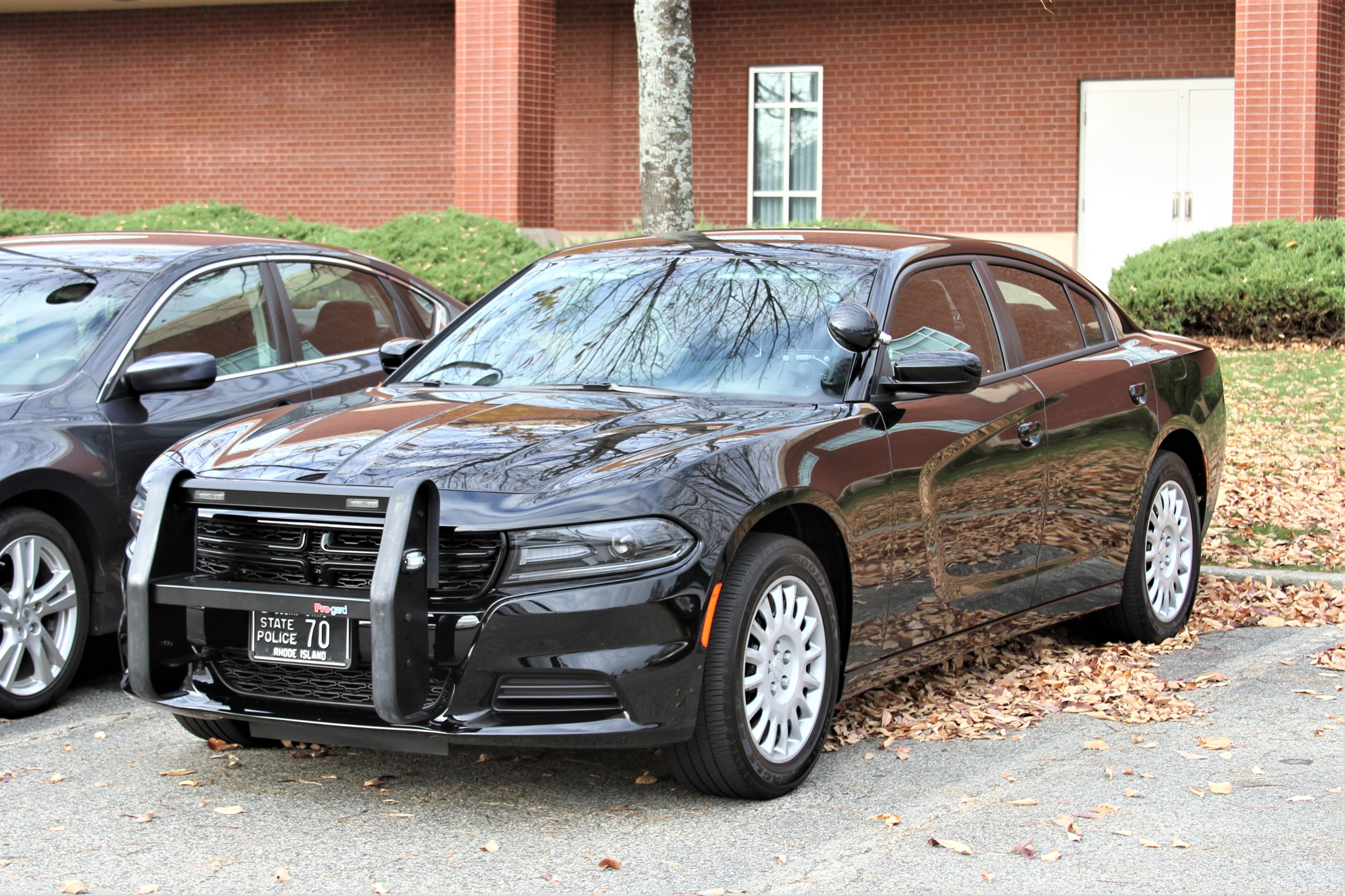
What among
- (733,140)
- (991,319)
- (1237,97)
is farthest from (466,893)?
(733,140)

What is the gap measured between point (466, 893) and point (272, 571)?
3.64 feet

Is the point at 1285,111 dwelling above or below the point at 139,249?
above

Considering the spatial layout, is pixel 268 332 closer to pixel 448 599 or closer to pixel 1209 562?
pixel 448 599

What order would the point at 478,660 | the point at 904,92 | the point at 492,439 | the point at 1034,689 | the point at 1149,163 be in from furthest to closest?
the point at 904,92
the point at 1149,163
the point at 1034,689
the point at 492,439
the point at 478,660

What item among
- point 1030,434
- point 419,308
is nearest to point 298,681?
point 1030,434

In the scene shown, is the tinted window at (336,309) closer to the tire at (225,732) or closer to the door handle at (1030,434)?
the tire at (225,732)

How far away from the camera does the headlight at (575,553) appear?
4.25m

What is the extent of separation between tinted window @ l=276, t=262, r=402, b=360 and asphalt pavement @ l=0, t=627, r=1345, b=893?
86.6 inches

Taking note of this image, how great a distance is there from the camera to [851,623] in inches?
200

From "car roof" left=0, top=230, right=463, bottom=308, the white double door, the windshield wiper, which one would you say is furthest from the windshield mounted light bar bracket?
the white double door

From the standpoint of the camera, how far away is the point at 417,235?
17.5 meters

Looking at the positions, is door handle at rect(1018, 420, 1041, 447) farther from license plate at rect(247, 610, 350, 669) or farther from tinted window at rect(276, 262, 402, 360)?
tinted window at rect(276, 262, 402, 360)

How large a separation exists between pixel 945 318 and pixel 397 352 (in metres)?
2.14

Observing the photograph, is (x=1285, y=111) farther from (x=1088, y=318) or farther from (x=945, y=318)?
(x=945, y=318)
